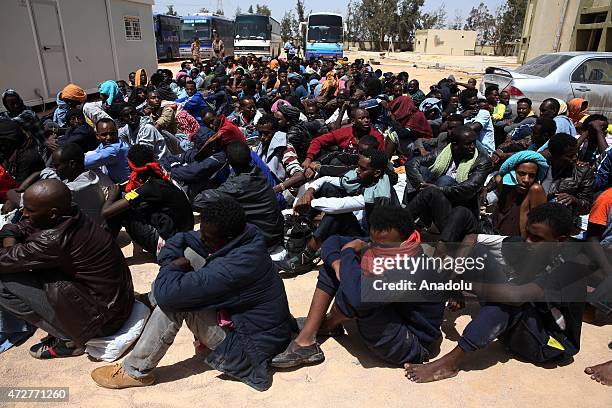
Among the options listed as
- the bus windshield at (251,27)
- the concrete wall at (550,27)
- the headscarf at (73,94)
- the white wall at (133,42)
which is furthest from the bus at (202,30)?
the headscarf at (73,94)

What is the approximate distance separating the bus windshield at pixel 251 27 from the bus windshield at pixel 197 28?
301 cm

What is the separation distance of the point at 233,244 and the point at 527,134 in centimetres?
506

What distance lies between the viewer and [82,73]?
12891 millimetres

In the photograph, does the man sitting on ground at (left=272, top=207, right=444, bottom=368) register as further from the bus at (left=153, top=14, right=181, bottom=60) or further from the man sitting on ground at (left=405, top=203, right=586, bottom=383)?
the bus at (left=153, top=14, right=181, bottom=60)

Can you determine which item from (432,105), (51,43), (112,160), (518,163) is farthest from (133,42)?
(518,163)

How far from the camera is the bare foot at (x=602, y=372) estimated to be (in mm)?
Answer: 2570

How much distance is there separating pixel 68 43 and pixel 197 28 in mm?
14270

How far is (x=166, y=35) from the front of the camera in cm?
2553

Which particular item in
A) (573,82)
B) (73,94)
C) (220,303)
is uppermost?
(573,82)

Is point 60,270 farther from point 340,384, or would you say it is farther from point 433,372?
point 433,372

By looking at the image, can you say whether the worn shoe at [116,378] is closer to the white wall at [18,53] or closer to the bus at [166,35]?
the white wall at [18,53]

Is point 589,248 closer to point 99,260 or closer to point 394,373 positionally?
point 394,373

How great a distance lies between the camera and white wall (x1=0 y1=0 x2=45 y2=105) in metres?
9.81

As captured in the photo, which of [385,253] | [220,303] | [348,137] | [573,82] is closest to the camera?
[220,303]
